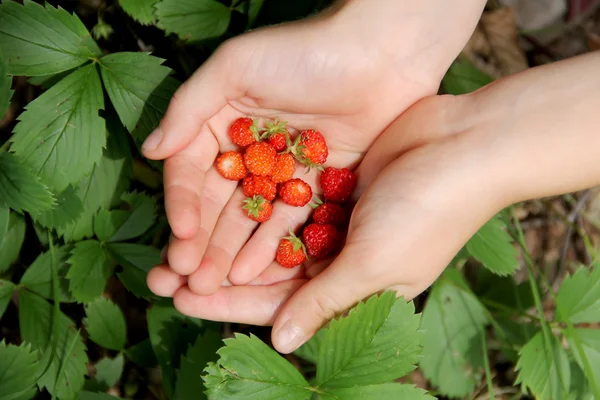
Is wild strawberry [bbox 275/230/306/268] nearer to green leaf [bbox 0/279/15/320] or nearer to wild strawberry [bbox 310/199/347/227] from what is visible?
wild strawberry [bbox 310/199/347/227]

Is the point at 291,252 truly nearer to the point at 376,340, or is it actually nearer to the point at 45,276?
the point at 376,340

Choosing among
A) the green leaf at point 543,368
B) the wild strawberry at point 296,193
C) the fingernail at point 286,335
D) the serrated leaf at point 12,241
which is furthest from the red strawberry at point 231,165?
the green leaf at point 543,368

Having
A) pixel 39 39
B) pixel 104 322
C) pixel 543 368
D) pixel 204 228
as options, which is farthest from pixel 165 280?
pixel 543 368

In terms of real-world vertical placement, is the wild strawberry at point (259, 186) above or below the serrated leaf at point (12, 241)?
above

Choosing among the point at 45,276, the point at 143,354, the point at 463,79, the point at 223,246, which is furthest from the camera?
the point at 463,79

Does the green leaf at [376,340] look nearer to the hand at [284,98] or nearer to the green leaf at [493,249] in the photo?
the hand at [284,98]

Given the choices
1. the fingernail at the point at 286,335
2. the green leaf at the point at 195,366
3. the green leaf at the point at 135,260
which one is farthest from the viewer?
the green leaf at the point at 135,260
